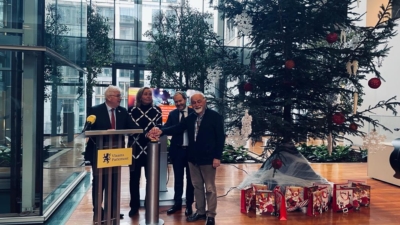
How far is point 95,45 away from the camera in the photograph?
32.3 ft

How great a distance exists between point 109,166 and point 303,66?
9.27ft

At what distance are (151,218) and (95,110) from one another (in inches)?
48.7

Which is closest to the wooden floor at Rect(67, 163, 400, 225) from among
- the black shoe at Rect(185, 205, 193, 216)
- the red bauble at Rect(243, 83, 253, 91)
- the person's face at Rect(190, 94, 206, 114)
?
the black shoe at Rect(185, 205, 193, 216)

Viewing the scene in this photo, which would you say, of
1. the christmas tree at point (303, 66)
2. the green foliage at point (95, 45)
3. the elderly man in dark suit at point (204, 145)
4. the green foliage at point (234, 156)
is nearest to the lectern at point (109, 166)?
the elderly man in dark suit at point (204, 145)

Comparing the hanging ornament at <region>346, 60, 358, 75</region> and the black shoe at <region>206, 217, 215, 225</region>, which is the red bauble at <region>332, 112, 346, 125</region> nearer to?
the hanging ornament at <region>346, 60, 358, 75</region>

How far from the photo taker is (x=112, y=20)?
14.5 metres

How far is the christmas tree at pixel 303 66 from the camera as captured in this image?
430 centimetres

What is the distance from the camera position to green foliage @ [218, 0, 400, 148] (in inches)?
170

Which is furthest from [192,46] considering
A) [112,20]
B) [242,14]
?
[112,20]

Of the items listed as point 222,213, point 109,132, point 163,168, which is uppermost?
point 109,132

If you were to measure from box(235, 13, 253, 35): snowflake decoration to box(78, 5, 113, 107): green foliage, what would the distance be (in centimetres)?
602

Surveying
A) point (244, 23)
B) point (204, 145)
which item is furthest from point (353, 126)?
point (204, 145)

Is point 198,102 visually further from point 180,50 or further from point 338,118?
point 180,50

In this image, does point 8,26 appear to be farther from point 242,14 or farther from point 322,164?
point 322,164
